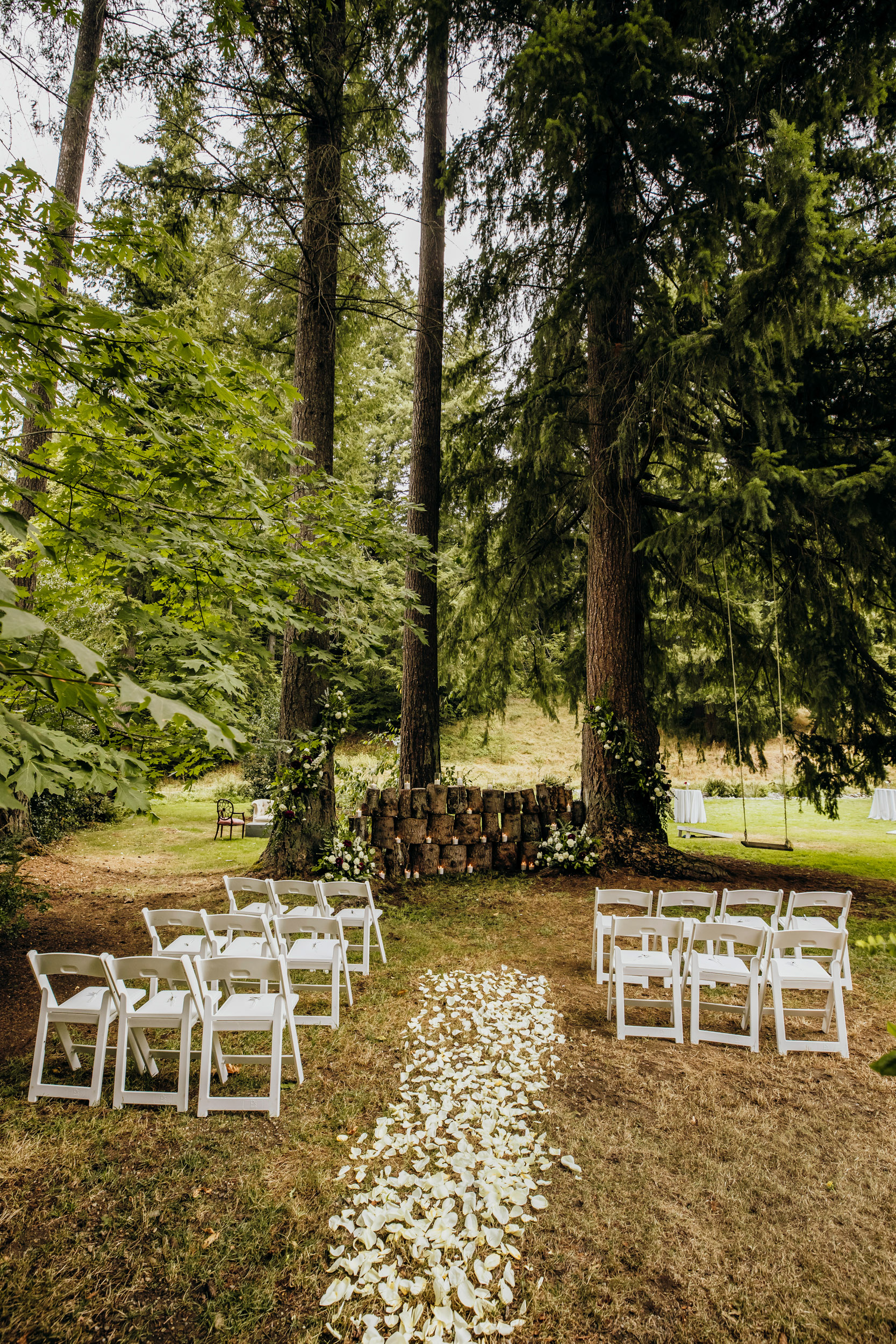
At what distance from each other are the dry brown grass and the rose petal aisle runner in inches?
4.1

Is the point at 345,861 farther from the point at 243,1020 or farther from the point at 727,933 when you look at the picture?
the point at 727,933

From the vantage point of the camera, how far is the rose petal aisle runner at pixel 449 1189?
222 cm

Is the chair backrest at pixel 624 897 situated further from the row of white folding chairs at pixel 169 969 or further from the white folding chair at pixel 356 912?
the row of white folding chairs at pixel 169 969

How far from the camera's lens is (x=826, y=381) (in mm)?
7148

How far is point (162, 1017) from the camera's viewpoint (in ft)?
11.1

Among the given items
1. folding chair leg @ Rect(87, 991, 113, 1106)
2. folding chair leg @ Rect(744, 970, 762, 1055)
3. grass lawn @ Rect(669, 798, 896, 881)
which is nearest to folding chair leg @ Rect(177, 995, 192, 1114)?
folding chair leg @ Rect(87, 991, 113, 1106)

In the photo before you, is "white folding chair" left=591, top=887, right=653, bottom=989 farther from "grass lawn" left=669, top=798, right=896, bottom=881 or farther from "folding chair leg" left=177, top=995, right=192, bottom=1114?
"folding chair leg" left=177, top=995, right=192, bottom=1114

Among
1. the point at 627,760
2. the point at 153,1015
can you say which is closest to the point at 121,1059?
the point at 153,1015

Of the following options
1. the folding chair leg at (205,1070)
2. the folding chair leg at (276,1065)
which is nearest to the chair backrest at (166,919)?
the folding chair leg at (205,1070)

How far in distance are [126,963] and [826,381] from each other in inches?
342

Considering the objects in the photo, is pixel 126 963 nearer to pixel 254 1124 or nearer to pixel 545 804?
pixel 254 1124

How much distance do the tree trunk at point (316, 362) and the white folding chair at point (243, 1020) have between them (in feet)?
12.3

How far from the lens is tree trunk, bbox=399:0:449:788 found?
9.38 meters

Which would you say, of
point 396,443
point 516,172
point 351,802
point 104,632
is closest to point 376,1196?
point 351,802
